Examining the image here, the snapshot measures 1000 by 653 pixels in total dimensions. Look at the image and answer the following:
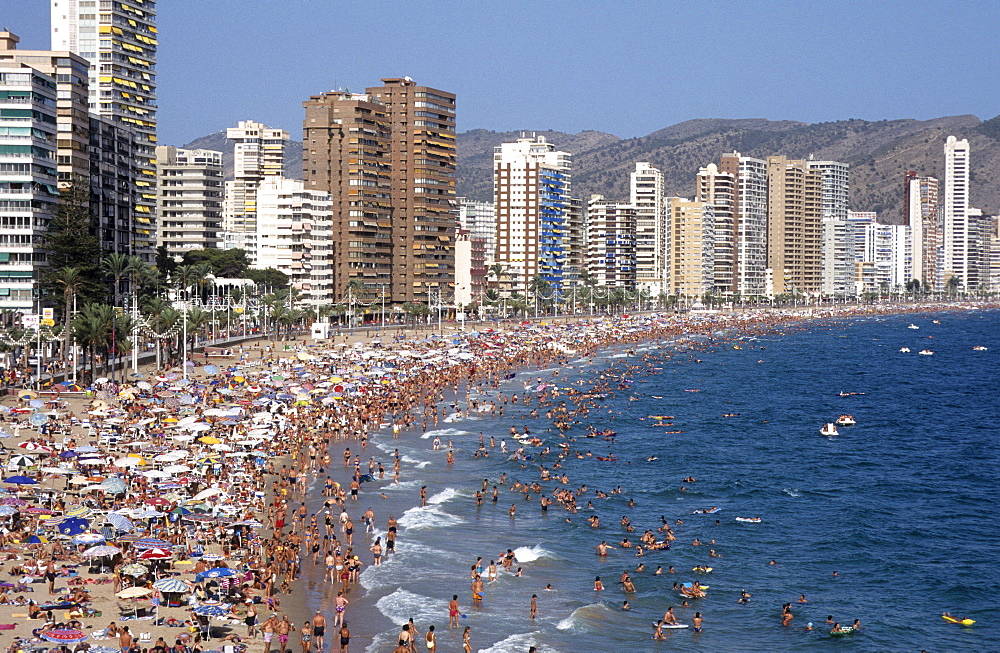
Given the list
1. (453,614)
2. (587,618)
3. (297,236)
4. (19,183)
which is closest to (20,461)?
(453,614)

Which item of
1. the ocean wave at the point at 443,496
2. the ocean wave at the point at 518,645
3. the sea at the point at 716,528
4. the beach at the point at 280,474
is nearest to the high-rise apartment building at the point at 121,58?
the beach at the point at 280,474

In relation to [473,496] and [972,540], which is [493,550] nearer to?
[473,496]

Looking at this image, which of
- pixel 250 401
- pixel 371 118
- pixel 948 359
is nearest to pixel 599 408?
pixel 250 401

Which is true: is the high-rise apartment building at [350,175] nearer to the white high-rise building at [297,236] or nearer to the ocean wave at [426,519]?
the white high-rise building at [297,236]

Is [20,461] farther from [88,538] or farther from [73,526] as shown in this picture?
[88,538]

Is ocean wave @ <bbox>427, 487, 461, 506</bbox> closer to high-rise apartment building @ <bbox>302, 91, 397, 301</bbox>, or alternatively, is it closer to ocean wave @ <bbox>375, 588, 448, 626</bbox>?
ocean wave @ <bbox>375, 588, 448, 626</bbox>
